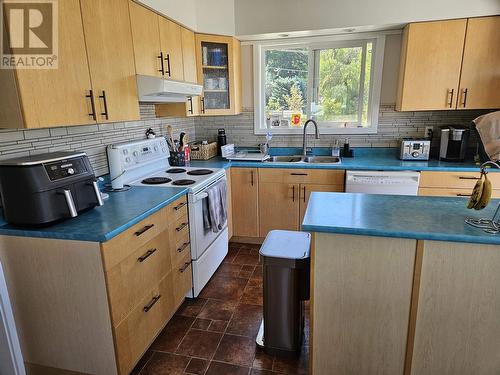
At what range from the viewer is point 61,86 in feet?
5.41

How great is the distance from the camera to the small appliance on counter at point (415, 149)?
10.1 feet

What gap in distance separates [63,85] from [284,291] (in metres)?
1.66

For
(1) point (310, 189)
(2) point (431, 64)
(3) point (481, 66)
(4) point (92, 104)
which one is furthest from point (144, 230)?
(3) point (481, 66)

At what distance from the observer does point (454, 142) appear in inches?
117

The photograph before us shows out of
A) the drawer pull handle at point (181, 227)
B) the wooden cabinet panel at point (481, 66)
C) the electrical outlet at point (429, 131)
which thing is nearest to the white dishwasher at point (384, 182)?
the electrical outlet at point (429, 131)

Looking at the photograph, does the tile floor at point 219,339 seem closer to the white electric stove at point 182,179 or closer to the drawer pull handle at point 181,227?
the white electric stove at point 182,179

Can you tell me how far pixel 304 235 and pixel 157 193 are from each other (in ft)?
3.39

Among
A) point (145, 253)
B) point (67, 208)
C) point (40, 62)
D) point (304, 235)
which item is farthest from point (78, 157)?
point (304, 235)

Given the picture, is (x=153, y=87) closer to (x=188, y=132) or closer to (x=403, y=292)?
(x=188, y=132)

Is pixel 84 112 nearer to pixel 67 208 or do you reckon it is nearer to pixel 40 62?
pixel 40 62

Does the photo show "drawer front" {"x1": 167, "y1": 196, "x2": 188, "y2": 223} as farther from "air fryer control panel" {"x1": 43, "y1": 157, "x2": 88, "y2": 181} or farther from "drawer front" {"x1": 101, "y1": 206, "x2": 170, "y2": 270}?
"air fryer control panel" {"x1": 43, "y1": 157, "x2": 88, "y2": 181}

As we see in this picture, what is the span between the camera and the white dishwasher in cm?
289

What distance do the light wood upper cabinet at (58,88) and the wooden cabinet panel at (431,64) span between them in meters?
2.74

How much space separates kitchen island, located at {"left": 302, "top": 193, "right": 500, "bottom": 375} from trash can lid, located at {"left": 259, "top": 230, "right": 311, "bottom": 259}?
294 millimetres
